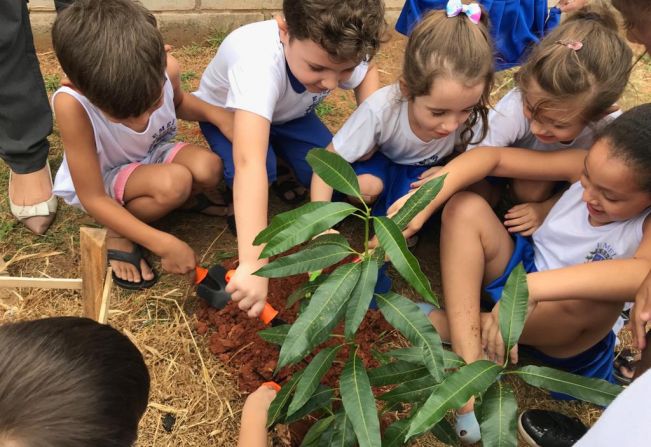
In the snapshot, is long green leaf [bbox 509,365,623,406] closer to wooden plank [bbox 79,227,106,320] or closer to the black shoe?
the black shoe

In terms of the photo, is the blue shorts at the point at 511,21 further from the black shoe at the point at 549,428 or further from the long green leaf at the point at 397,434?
the long green leaf at the point at 397,434

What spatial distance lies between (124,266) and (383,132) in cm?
100

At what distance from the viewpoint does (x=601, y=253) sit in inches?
72.8

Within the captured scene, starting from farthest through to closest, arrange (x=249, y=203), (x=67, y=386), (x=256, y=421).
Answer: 1. (x=249, y=203)
2. (x=256, y=421)
3. (x=67, y=386)

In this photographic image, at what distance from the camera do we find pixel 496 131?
2.14m

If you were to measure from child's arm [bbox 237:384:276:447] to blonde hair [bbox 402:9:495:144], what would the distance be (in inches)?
40.5

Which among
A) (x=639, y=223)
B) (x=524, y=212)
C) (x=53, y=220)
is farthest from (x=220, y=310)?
(x=639, y=223)

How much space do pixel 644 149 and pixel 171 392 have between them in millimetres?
1511

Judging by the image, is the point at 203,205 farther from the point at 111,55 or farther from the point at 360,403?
the point at 360,403

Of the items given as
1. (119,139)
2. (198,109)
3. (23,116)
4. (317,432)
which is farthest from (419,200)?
(23,116)

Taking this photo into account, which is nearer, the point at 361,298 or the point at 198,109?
the point at 361,298

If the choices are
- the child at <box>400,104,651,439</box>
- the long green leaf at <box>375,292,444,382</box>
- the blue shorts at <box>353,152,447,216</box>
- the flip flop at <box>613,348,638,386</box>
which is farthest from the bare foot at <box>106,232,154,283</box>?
the flip flop at <box>613,348,638,386</box>

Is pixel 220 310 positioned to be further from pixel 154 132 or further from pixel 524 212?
pixel 524 212

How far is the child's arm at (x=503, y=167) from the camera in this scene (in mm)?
2016
